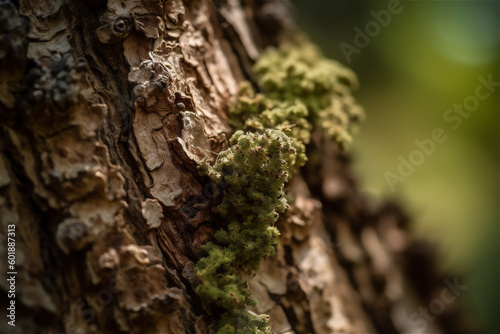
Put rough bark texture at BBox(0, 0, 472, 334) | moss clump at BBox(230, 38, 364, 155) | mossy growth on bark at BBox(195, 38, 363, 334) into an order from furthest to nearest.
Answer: moss clump at BBox(230, 38, 364, 155)
mossy growth on bark at BBox(195, 38, 363, 334)
rough bark texture at BBox(0, 0, 472, 334)

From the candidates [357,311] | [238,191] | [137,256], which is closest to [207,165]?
[238,191]

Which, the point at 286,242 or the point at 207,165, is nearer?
the point at 207,165

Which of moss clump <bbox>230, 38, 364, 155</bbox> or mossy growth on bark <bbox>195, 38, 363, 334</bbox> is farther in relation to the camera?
moss clump <bbox>230, 38, 364, 155</bbox>

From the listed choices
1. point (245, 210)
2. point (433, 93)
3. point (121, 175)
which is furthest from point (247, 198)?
point (433, 93)

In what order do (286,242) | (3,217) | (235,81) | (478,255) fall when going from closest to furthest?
(3,217) → (286,242) → (235,81) → (478,255)

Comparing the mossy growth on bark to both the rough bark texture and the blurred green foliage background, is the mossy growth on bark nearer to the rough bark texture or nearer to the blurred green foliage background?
the rough bark texture

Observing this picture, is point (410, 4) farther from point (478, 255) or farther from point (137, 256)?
point (137, 256)

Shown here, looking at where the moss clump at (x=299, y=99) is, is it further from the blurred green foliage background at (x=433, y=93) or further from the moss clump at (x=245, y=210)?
the blurred green foliage background at (x=433, y=93)

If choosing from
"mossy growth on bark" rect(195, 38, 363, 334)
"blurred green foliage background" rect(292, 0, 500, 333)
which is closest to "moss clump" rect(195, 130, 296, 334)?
"mossy growth on bark" rect(195, 38, 363, 334)
